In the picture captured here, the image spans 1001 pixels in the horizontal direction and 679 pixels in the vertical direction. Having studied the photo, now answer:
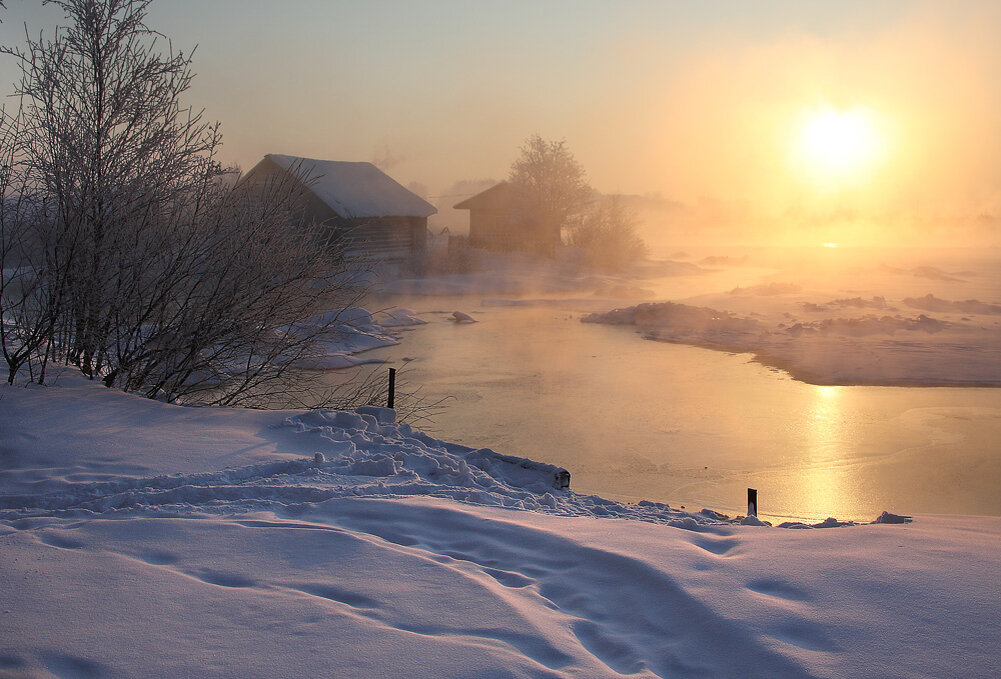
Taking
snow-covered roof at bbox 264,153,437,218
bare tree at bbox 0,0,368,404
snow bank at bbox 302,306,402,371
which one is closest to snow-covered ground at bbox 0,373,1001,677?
bare tree at bbox 0,0,368,404

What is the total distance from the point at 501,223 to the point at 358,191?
12.4 meters

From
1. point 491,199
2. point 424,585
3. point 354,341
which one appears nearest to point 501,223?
point 491,199

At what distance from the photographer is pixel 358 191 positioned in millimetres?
33844

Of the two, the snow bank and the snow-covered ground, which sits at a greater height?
the snow bank

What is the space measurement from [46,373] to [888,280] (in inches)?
1661

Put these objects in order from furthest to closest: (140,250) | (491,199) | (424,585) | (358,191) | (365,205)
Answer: (491,199) → (358,191) → (365,205) → (140,250) → (424,585)

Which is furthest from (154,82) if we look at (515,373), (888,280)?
(888,280)

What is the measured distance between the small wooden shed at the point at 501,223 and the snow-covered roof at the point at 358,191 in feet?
25.2

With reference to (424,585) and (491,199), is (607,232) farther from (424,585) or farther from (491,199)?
(424,585)

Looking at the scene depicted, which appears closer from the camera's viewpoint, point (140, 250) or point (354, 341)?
point (140, 250)

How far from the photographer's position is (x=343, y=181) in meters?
34.0

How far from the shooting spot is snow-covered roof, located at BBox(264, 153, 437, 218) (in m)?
31.4

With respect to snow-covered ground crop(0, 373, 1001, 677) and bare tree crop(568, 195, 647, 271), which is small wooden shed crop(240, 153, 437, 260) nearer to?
bare tree crop(568, 195, 647, 271)

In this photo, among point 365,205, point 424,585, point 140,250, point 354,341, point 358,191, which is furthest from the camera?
point 358,191
